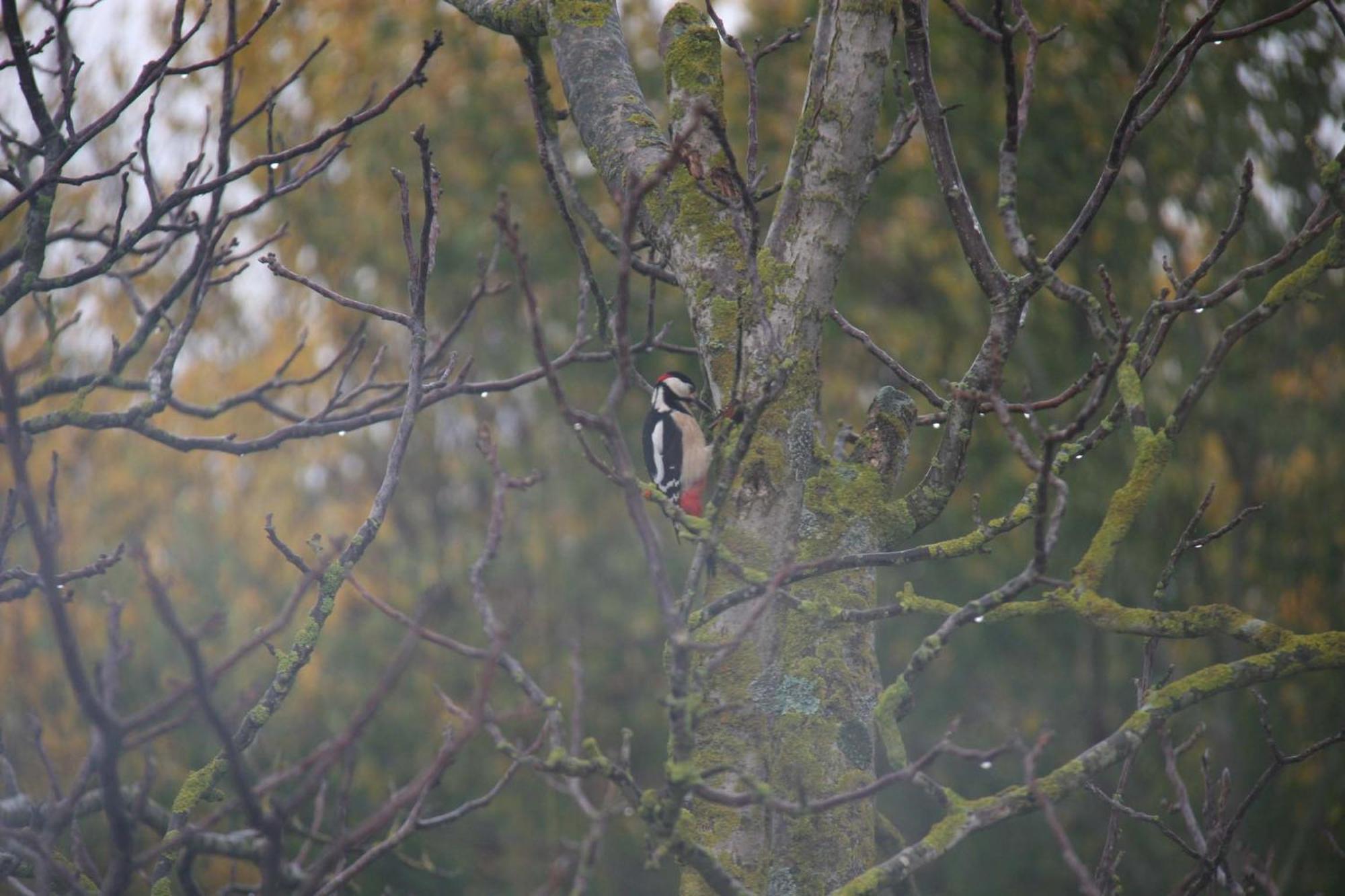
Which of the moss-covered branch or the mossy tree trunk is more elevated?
the mossy tree trunk

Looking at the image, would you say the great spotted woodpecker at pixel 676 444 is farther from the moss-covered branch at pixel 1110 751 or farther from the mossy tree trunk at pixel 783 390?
the moss-covered branch at pixel 1110 751

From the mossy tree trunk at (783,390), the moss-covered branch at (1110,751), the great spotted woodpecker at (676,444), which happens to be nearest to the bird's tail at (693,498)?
the great spotted woodpecker at (676,444)

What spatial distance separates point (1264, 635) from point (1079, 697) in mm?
6201

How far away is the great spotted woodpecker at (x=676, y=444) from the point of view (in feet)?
15.1

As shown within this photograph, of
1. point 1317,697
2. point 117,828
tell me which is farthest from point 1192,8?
point 117,828

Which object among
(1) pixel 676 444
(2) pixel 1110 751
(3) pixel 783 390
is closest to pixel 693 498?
(1) pixel 676 444

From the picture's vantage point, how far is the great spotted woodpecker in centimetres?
459

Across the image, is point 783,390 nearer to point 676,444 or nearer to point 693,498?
point 693,498

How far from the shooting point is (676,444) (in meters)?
5.12

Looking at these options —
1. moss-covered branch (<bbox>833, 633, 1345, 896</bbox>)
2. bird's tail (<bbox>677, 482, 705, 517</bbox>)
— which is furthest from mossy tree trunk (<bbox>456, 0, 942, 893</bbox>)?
bird's tail (<bbox>677, 482, 705, 517</bbox>)

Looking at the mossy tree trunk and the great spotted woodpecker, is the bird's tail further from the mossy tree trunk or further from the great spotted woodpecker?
the mossy tree trunk

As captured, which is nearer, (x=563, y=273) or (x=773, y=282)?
(x=773, y=282)

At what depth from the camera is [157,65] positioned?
8.65 ft

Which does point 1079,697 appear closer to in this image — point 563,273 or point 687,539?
point 563,273
